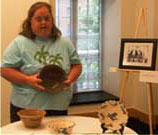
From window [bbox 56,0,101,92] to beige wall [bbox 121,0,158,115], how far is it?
1.55 ft

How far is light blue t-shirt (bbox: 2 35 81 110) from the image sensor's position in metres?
2.03

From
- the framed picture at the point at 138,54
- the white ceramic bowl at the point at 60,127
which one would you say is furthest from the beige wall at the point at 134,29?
the white ceramic bowl at the point at 60,127

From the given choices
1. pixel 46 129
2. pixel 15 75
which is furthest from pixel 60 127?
pixel 15 75

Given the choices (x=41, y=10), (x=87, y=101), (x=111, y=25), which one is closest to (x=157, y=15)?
(x=111, y=25)

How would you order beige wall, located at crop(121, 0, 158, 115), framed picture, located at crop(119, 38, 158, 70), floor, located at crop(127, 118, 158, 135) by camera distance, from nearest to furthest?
framed picture, located at crop(119, 38, 158, 70) → floor, located at crop(127, 118, 158, 135) → beige wall, located at crop(121, 0, 158, 115)

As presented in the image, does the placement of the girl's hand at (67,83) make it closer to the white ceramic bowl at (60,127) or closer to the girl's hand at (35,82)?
the girl's hand at (35,82)

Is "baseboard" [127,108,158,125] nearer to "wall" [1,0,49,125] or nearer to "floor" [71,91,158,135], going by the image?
"floor" [71,91,158,135]

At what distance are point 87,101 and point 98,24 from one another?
1105 mm

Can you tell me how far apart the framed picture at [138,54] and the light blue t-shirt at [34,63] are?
131 centimetres

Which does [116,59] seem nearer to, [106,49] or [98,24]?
[106,49]

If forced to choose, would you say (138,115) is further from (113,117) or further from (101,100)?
(113,117)

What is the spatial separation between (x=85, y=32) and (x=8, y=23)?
1.57 meters

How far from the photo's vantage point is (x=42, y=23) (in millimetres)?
2080

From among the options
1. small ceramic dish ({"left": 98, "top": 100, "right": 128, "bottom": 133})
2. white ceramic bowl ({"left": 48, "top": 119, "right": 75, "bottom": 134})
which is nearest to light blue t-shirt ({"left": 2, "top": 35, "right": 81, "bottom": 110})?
white ceramic bowl ({"left": 48, "top": 119, "right": 75, "bottom": 134})
